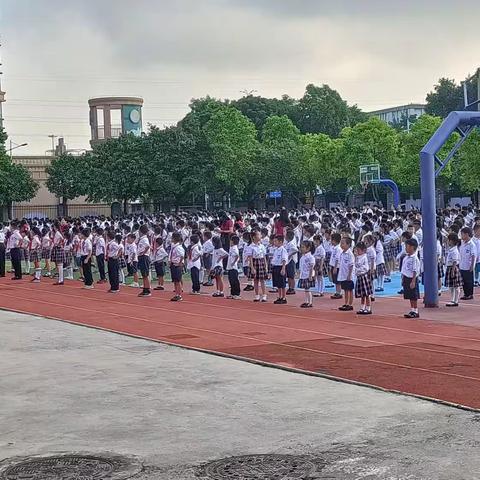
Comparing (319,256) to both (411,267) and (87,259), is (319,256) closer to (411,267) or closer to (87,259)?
(411,267)

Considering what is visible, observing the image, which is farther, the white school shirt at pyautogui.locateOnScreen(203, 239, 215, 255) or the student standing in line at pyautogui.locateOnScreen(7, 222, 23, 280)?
the student standing in line at pyautogui.locateOnScreen(7, 222, 23, 280)

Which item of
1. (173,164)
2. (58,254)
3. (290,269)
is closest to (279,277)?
(290,269)

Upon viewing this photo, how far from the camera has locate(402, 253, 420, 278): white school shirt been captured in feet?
48.6

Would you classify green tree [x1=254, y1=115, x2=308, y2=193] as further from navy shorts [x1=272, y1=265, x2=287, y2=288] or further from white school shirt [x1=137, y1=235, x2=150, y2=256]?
navy shorts [x1=272, y1=265, x2=287, y2=288]

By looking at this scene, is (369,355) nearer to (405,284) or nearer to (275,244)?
(405,284)

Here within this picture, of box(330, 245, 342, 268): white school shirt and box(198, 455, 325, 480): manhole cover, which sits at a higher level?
box(330, 245, 342, 268): white school shirt

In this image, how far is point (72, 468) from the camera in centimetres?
628

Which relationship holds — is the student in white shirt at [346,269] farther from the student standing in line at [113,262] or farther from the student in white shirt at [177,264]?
the student standing in line at [113,262]

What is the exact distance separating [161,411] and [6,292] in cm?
1527

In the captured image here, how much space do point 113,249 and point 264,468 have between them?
50.5 ft

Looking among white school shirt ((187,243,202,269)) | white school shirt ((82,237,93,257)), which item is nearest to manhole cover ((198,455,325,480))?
white school shirt ((187,243,202,269))

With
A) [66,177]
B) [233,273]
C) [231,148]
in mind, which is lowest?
[233,273]

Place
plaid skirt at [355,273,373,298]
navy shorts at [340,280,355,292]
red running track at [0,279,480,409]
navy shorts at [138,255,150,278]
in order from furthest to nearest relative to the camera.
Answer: navy shorts at [138,255,150,278]
navy shorts at [340,280,355,292]
plaid skirt at [355,273,373,298]
red running track at [0,279,480,409]

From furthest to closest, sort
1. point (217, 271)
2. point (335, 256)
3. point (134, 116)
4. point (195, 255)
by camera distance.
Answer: point (134, 116)
point (217, 271)
point (195, 255)
point (335, 256)
